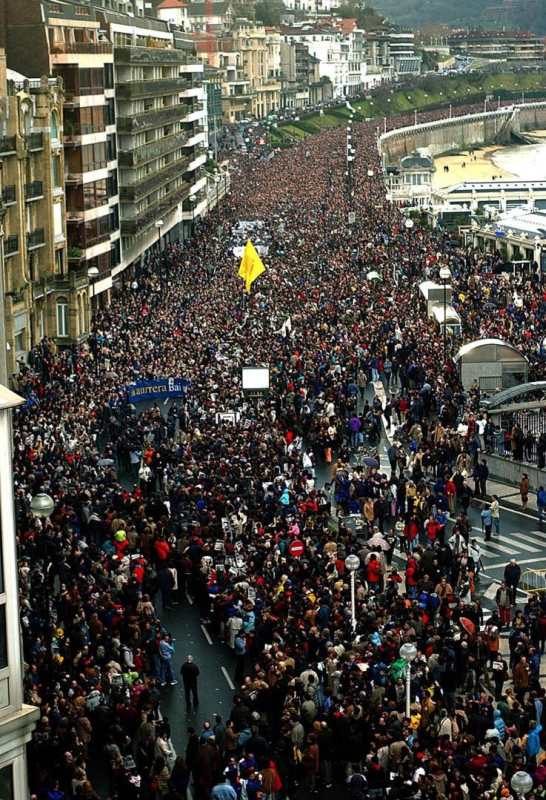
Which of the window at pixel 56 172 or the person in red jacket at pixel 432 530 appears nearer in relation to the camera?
the person in red jacket at pixel 432 530

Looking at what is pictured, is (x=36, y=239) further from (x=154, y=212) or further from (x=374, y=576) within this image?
(x=374, y=576)

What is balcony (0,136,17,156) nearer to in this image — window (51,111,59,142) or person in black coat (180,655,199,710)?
window (51,111,59,142)

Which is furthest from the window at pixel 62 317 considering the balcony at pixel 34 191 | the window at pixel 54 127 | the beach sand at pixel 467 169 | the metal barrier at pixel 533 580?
the beach sand at pixel 467 169

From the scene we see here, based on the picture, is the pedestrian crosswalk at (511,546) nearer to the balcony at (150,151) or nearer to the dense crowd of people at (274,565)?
the dense crowd of people at (274,565)

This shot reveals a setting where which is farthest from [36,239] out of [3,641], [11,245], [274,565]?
[3,641]

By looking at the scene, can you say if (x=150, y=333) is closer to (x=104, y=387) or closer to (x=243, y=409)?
(x=104, y=387)

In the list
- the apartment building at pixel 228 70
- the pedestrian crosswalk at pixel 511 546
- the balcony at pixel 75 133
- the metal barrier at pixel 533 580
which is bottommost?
the apartment building at pixel 228 70
